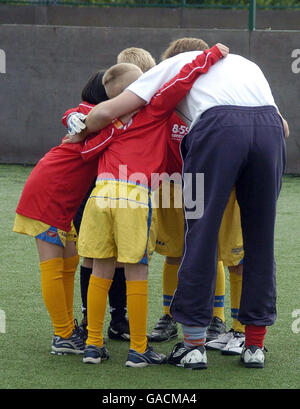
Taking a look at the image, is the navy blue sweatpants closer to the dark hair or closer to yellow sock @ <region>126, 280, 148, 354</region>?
yellow sock @ <region>126, 280, 148, 354</region>

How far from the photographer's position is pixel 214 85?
3.10 meters

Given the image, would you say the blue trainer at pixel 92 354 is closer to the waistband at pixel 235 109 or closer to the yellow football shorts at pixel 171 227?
the yellow football shorts at pixel 171 227

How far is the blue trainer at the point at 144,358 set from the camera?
3252 millimetres

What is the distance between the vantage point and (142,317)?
324cm

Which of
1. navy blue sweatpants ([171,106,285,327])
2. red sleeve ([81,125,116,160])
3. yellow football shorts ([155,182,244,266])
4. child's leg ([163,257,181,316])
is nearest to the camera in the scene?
navy blue sweatpants ([171,106,285,327])

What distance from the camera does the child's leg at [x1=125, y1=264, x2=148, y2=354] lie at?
3.23 meters

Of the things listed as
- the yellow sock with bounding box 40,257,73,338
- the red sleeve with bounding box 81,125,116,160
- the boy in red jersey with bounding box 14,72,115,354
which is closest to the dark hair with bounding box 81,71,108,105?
the boy in red jersey with bounding box 14,72,115,354

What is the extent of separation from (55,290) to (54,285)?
0.07 ft

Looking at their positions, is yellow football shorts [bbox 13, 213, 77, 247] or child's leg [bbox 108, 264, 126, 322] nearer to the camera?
yellow football shorts [bbox 13, 213, 77, 247]

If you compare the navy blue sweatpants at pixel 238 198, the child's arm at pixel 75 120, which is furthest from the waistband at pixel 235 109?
the child's arm at pixel 75 120

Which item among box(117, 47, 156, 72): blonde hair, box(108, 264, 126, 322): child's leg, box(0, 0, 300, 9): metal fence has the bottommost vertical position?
box(108, 264, 126, 322): child's leg

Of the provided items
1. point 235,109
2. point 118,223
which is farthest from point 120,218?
point 235,109

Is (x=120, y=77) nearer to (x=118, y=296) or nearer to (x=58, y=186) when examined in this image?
(x=58, y=186)

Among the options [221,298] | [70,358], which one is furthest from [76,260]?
[221,298]
